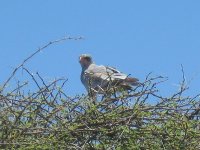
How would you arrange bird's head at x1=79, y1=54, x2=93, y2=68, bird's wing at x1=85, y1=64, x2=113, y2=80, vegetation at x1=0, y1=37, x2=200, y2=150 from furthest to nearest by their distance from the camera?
bird's head at x1=79, y1=54, x2=93, y2=68 < bird's wing at x1=85, y1=64, x2=113, y2=80 < vegetation at x1=0, y1=37, x2=200, y2=150

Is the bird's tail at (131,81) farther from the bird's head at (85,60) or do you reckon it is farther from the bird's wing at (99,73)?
the bird's head at (85,60)

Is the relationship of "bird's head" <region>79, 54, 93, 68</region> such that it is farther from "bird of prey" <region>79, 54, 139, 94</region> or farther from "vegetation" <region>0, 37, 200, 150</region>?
"vegetation" <region>0, 37, 200, 150</region>

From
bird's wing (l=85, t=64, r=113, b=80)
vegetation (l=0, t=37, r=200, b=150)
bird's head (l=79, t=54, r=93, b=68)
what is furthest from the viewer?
bird's head (l=79, t=54, r=93, b=68)

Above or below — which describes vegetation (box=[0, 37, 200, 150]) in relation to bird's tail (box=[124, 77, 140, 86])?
below

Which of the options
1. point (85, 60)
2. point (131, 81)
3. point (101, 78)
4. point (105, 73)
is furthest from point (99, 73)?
point (85, 60)

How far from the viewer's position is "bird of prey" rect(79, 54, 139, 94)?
165 inches

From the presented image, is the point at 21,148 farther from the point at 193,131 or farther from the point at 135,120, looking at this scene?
the point at 193,131

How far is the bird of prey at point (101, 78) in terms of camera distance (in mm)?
4196

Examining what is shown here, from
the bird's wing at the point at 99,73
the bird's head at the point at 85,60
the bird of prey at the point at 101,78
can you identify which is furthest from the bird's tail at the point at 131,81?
the bird's head at the point at 85,60

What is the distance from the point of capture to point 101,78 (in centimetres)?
551

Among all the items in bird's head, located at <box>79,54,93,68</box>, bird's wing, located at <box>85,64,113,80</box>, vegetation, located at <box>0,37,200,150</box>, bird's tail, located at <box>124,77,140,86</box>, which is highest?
bird's head, located at <box>79,54,93,68</box>

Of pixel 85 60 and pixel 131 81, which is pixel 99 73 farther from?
pixel 85 60

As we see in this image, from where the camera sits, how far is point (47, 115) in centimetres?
359

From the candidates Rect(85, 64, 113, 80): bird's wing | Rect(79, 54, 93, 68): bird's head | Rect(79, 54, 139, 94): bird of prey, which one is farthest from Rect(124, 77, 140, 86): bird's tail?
Rect(79, 54, 93, 68): bird's head
